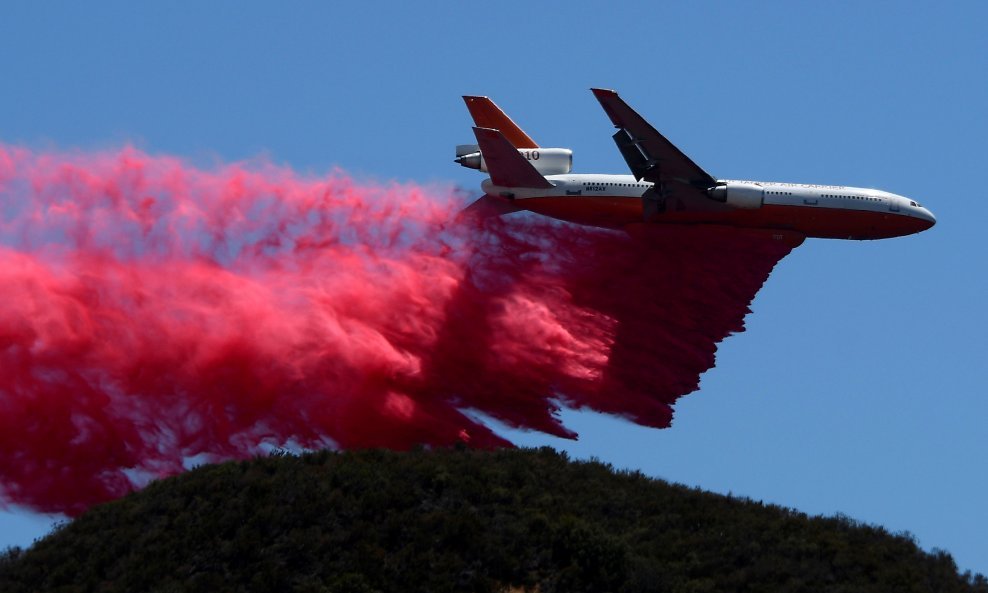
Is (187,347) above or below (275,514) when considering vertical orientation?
above

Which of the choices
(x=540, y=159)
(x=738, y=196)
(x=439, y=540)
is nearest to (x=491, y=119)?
(x=540, y=159)

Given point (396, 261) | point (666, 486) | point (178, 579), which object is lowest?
point (178, 579)

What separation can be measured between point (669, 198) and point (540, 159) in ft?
19.3

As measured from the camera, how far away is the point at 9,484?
6569 centimetres

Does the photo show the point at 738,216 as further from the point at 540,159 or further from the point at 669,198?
the point at 540,159

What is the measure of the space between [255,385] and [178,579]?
12409 mm

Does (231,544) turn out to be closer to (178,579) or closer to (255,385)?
(178,579)

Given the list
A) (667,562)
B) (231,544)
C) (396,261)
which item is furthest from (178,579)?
(396,261)

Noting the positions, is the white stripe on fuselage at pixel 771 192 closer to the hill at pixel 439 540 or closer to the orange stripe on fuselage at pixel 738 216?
the orange stripe on fuselage at pixel 738 216

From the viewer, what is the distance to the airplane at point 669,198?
257 ft

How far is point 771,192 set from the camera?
79000 mm

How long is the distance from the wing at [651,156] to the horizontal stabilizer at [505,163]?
3.63 meters

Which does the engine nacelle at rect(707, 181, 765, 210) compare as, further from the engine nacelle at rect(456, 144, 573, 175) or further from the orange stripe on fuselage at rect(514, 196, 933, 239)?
the engine nacelle at rect(456, 144, 573, 175)

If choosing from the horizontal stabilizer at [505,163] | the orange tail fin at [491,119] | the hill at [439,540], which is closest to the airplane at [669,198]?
the horizontal stabilizer at [505,163]
